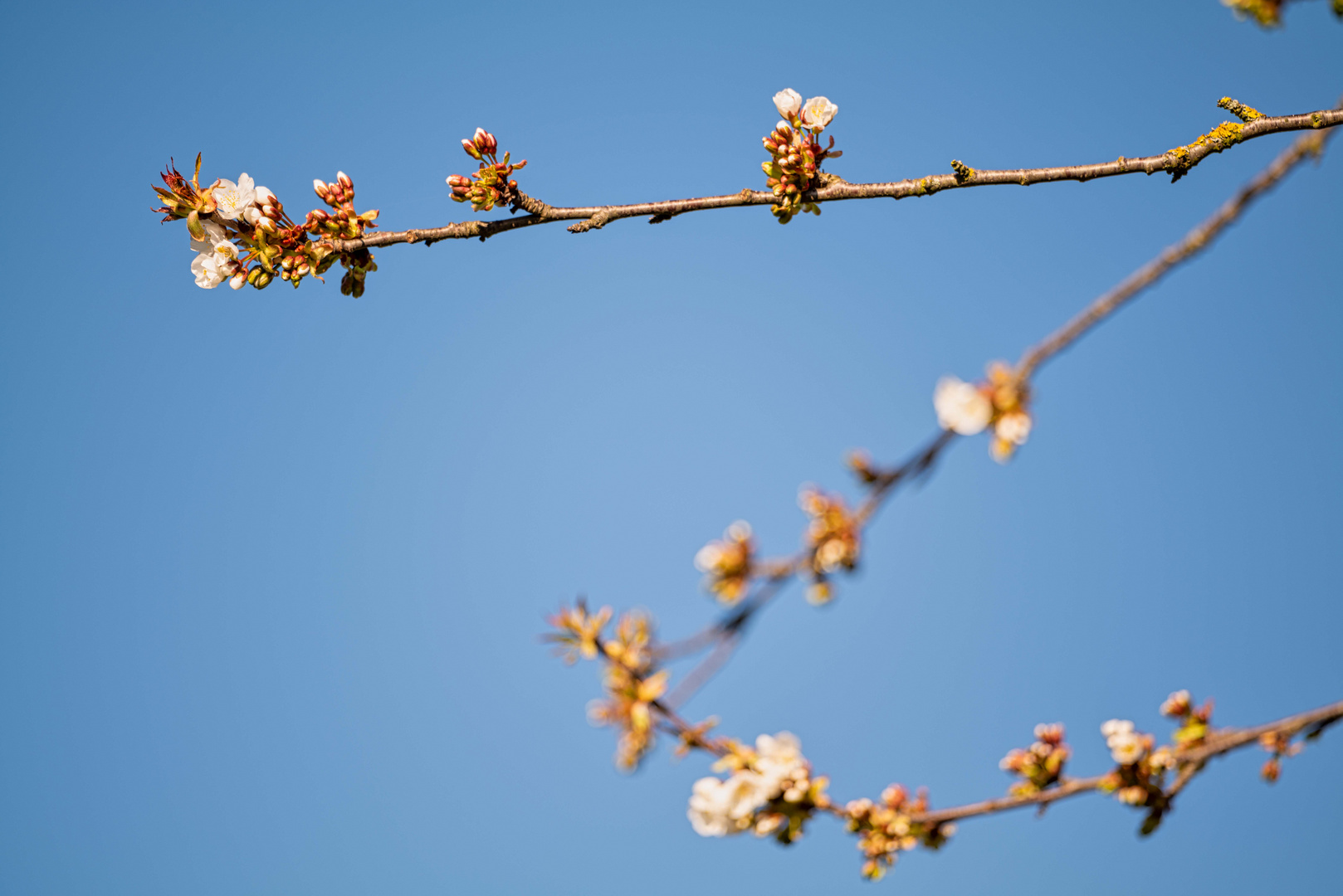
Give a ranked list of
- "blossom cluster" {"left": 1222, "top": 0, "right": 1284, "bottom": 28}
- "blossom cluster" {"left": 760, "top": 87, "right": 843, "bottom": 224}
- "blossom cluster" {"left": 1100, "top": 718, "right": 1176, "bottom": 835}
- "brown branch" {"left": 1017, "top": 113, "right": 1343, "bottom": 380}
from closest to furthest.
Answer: "brown branch" {"left": 1017, "top": 113, "right": 1343, "bottom": 380}
"blossom cluster" {"left": 1222, "top": 0, "right": 1284, "bottom": 28}
"blossom cluster" {"left": 1100, "top": 718, "right": 1176, "bottom": 835}
"blossom cluster" {"left": 760, "top": 87, "right": 843, "bottom": 224}

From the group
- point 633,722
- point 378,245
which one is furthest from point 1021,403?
point 378,245

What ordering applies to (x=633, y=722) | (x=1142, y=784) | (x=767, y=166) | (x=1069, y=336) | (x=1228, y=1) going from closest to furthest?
(x=1069, y=336), (x=633, y=722), (x=1228, y=1), (x=1142, y=784), (x=767, y=166)

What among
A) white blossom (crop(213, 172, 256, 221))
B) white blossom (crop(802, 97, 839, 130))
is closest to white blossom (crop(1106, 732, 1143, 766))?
white blossom (crop(802, 97, 839, 130))

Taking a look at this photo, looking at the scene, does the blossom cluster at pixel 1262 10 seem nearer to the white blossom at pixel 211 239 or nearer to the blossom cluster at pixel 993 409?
the blossom cluster at pixel 993 409

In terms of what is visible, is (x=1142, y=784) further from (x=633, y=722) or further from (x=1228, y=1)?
(x=1228, y=1)

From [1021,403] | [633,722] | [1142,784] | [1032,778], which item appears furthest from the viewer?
[1032,778]

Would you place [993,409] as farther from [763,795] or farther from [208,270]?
[208,270]

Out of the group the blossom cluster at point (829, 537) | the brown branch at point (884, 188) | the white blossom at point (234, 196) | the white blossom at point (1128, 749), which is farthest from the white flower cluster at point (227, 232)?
the white blossom at point (1128, 749)

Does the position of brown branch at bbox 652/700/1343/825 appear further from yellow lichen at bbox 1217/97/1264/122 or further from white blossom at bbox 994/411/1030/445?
yellow lichen at bbox 1217/97/1264/122

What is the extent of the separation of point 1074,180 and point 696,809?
2.93 m

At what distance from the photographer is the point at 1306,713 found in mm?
2451

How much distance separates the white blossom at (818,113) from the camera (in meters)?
3.23

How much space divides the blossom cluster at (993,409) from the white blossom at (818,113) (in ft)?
6.87

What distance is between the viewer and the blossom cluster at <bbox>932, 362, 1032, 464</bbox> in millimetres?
1584
